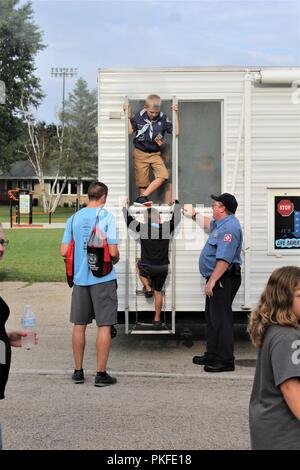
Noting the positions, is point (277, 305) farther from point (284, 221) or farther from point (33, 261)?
point (33, 261)

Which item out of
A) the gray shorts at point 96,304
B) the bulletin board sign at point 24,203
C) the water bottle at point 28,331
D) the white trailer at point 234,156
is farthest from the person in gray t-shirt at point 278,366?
the bulletin board sign at point 24,203

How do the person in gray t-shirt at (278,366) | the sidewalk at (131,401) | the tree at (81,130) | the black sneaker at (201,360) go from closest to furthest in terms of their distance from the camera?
the person in gray t-shirt at (278,366) → the sidewalk at (131,401) → the black sneaker at (201,360) → the tree at (81,130)

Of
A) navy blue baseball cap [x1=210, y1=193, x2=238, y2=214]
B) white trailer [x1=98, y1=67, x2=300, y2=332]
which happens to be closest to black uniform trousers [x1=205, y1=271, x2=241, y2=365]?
white trailer [x1=98, y1=67, x2=300, y2=332]

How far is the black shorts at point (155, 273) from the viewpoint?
6477 millimetres

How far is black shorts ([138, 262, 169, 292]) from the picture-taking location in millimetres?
6477

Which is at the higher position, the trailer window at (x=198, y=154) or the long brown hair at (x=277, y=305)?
the trailer window at (x=198, y=154)

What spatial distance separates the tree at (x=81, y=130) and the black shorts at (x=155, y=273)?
52.5m

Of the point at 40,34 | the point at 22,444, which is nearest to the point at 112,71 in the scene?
the point at 22,444

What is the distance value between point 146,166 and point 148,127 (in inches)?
17.2

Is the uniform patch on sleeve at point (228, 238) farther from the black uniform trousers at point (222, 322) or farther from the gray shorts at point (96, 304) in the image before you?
the gray shorts at point (96, 304)
